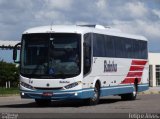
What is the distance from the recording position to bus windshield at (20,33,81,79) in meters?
24.4

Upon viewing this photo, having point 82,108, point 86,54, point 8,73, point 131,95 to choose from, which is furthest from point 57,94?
point 8,73

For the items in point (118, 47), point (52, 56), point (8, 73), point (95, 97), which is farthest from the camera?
point (8, 73)

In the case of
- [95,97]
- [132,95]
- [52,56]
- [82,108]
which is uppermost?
[52,56]

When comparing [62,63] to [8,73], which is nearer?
[62,63]

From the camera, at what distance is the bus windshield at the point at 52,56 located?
2439 cm

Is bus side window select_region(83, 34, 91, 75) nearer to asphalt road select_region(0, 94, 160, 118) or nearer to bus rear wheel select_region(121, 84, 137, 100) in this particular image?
asphalt road select_region(0, 94, 160, 118)

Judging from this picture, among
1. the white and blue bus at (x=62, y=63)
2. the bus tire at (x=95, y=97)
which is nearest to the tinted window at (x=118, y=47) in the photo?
the white and blue bus at (x=62, y=63)

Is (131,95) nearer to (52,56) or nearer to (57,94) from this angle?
(57,94)

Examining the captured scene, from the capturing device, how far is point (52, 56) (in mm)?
24531

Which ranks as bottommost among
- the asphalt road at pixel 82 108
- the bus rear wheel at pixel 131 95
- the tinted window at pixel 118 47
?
the asphalt road at pixel 82 108

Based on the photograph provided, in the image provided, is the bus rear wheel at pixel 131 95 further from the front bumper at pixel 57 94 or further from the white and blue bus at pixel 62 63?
the front bumper at pixel 57 94

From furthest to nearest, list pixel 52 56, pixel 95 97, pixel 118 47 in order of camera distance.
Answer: pixel 118 47 < pixel 95 97 < pixel 52 56

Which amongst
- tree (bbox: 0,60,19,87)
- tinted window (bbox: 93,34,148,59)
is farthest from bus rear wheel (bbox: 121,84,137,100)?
tree (bbox: 0,60,19,87)

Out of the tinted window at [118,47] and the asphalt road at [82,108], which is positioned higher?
the tinted window at [118,47]
